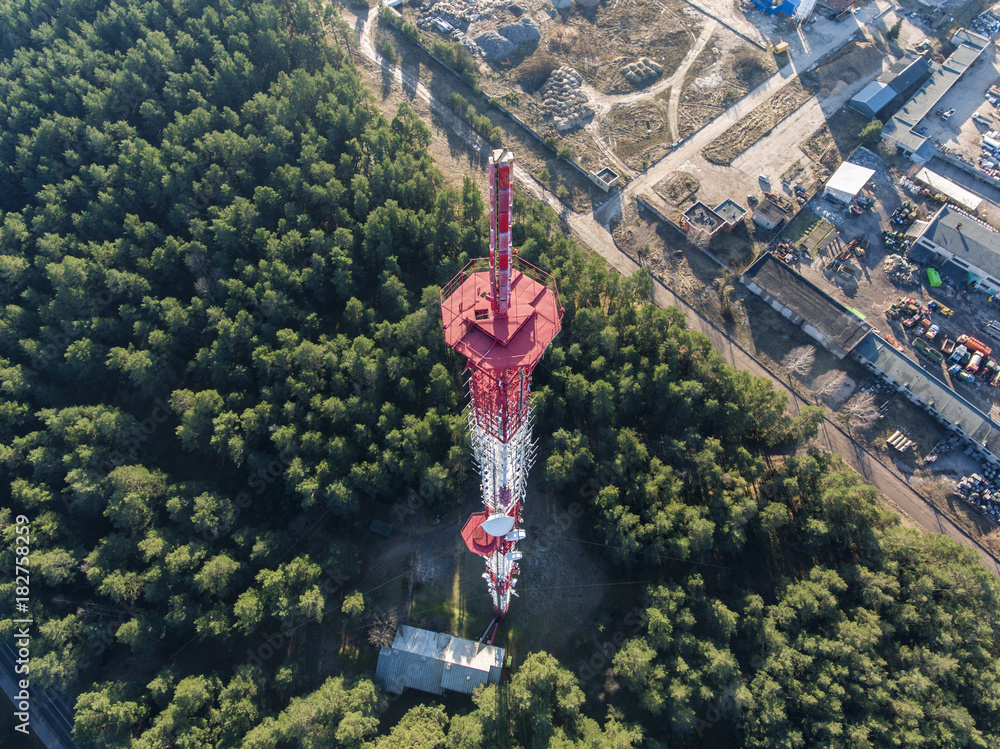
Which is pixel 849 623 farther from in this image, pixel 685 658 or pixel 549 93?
pixel 549 93

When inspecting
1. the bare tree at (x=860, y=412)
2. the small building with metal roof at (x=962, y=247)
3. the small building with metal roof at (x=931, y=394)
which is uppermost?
the small building with metal roof at (x=962, y=247)

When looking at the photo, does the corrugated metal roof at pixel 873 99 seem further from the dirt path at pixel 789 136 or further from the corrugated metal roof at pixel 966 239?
the corrugated metal roof at pixel 966 239

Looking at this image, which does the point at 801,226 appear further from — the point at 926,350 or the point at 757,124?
the point at 926,350

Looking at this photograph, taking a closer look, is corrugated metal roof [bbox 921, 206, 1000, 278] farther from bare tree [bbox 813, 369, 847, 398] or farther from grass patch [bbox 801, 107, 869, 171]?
bare tree [bbox 813, 369, 847, 398]

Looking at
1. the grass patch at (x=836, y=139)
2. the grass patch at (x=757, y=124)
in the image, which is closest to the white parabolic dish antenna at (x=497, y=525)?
the grass patch at (x=757, y=124)

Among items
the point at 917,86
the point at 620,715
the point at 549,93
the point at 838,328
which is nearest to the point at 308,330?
the point at 620,715
